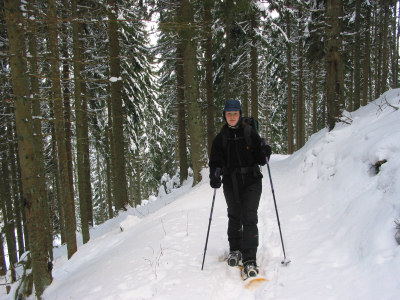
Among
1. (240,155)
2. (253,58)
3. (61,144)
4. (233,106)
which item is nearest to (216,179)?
(240,155)

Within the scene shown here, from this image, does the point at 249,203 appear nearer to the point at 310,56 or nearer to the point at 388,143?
→ the point at 388,143

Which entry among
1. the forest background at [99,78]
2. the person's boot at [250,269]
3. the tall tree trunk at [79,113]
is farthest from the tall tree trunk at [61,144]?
the person's boot at [250,269]

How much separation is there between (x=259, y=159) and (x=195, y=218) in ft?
9.92

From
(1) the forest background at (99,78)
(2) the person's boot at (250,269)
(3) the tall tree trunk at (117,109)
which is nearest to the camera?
(2) the person's boot at (250,269)

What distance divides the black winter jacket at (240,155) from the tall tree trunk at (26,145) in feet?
10.4

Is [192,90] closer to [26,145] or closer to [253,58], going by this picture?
[26,145]

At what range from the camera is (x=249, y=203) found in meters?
3.98

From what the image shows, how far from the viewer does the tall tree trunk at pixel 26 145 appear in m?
4.27

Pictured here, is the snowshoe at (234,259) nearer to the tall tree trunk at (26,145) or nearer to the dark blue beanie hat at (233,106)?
the dark blue beanie hat at (233,106)

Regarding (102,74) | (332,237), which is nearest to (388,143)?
(332,237)

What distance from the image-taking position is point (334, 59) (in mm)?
9266

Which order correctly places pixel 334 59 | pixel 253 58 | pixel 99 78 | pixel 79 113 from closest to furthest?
pixel 334 59 → pixel 79 113 → pixel 99 78 → pixel 253 58

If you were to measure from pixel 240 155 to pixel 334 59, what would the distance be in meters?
7.29

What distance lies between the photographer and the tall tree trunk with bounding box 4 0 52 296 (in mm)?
4270
